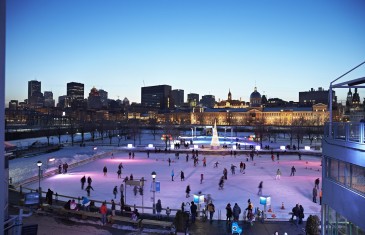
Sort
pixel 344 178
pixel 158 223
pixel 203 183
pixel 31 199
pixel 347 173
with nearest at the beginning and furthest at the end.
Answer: pixel 347 173, pixel 344 178, pixel 31 199, pixel 158 223, pixel 203 183

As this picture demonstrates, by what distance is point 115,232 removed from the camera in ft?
53.4

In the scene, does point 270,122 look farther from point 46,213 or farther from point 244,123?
point 46,213

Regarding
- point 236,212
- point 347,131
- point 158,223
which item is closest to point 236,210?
point 236,212

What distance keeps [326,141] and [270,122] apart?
180 meters

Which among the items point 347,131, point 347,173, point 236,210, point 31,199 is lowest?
point 236,210

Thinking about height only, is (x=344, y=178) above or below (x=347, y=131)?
below

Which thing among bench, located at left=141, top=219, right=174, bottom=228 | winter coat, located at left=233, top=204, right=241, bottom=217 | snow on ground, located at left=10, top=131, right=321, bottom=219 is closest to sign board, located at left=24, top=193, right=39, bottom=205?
bench, located at left=141, top=219, right=174, bottom=228

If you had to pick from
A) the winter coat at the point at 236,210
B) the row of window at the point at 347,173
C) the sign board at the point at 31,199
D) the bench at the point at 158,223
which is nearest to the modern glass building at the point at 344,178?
the row of window at the point at 347,173

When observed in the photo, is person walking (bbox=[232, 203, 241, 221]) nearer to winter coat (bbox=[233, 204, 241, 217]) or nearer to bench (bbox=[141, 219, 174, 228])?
winter coat (bbox=[233, 204, 241, 217])

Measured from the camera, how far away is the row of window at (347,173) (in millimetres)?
9946

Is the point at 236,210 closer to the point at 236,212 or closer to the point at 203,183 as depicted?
the point at 236,212

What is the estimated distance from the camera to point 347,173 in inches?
429

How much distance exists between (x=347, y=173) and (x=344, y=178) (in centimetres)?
29

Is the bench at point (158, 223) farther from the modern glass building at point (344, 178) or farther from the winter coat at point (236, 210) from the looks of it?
the modern glass building at point (344, 178)
